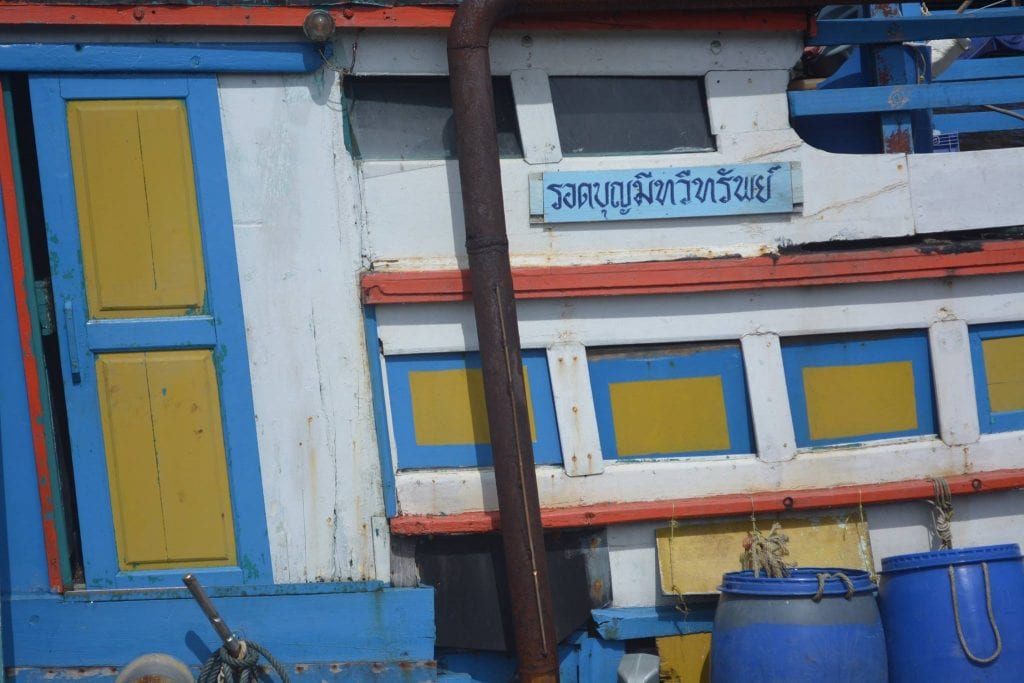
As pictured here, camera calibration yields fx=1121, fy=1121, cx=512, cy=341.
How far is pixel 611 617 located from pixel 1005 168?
2354 mm

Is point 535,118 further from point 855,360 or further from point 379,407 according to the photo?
point 855,360

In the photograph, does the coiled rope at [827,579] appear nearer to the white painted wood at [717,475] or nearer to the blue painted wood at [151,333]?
the white painted wood at [717,475]

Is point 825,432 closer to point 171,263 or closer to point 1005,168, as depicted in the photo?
point 1005,168

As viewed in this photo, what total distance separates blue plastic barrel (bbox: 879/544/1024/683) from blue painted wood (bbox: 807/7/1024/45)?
6.89ft

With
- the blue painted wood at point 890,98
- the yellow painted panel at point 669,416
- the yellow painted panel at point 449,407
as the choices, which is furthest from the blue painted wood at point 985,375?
the yellow painted panel at point 449,407

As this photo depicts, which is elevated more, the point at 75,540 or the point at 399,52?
the point at 399,52

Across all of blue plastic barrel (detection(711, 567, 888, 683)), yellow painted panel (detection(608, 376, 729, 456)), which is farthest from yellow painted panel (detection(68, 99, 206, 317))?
A: blue plastic barrel (detection(711, 567, 888, 683))

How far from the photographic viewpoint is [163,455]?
400 centimetres

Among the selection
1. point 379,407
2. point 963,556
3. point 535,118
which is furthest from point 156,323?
point 963,556

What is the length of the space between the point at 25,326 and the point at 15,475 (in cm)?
53

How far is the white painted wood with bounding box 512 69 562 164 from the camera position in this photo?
4.21 meters

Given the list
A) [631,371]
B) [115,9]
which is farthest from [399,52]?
[631,371]

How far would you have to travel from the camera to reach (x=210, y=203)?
4.00 meters

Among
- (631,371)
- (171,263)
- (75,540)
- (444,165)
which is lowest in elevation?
(75,540)
